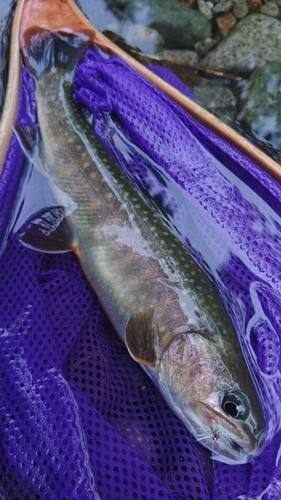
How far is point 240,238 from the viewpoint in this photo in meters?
2.18

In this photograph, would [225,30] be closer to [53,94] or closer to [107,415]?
[53,94]

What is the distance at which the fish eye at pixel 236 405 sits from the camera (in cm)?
175

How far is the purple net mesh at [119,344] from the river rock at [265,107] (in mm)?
Answer: 792

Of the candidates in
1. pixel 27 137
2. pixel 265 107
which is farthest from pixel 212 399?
pixel 265 107

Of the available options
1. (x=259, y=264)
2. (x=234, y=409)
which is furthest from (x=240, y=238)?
(x=234, y=409)

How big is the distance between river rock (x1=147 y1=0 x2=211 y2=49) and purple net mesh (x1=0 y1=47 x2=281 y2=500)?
1.00m

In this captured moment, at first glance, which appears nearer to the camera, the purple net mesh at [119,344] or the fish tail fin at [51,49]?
the purple net mesh at [119,344]

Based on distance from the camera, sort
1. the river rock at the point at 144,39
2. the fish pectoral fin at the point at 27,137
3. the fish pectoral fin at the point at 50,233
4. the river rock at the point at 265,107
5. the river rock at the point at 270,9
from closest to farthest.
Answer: the fish pectoral fin at the point at 50,233 → the fish pectoral fin at the point at 27,137 → the river rock at the point at 265,107 → the river rock at the point at 144,39 → the river rock at the point at 270,9

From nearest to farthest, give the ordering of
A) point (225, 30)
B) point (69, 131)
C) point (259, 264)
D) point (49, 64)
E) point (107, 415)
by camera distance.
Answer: point (107, 415) → point (259, 264) → point (69, 131) → point (49, 64) → point (225, 30)

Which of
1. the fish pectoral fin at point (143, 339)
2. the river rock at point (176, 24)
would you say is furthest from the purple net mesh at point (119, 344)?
the river rock at point (176, 24)

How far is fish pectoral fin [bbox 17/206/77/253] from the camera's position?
222 cm

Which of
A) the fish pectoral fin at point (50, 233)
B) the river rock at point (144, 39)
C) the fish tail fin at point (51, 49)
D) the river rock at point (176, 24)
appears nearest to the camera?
the fish pectoral fin at point (50, 233)

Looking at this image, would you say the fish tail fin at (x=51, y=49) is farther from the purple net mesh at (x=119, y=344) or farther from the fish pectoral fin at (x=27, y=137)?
the fish pectoral fin at (x=27, y=137)

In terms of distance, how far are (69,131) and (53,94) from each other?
273mm
